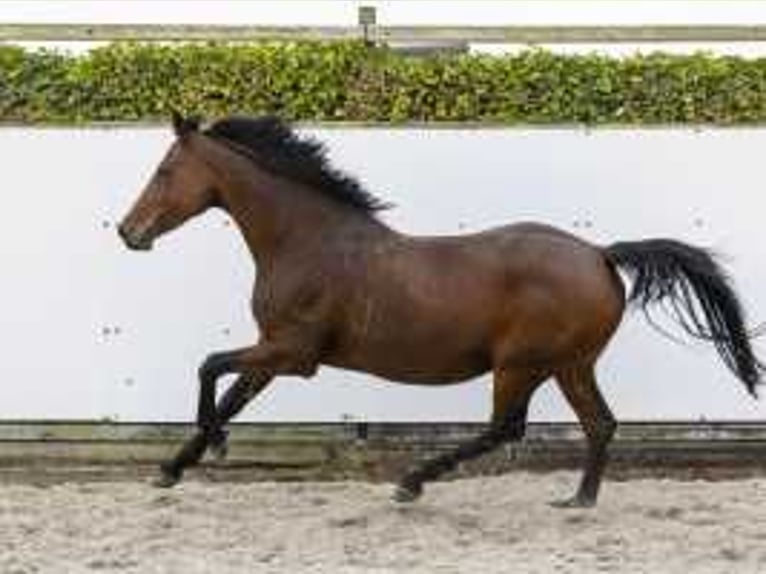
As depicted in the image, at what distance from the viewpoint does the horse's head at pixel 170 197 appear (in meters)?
8.76

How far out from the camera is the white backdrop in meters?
9.69

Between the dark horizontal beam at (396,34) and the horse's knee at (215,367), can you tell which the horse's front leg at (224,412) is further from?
the dark horizontal beam at (396,34)

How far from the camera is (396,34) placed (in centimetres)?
1024

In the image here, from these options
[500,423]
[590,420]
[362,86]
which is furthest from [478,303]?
[362,86]

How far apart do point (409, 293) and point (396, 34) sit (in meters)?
2.07

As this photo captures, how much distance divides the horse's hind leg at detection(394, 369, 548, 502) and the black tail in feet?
2.02

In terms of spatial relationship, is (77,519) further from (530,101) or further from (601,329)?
(530,101)

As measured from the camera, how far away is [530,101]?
9.98 metres

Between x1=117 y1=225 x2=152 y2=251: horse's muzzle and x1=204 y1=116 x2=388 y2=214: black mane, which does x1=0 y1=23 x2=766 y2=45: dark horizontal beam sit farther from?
x1=117 y1=225 x2=152 y2=251: horse's muzzle

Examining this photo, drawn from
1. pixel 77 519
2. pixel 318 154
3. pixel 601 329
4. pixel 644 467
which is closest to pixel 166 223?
pixel 318 154

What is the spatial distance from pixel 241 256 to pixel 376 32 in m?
1.43

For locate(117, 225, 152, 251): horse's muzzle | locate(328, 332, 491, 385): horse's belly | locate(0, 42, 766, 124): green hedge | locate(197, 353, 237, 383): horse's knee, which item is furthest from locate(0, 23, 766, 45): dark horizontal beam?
locate(197, 353, 237, 383): horse's knee

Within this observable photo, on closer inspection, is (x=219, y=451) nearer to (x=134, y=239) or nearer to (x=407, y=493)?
(x=407, y=493)

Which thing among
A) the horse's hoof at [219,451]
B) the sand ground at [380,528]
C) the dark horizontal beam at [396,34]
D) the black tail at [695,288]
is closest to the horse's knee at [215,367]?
the horse's hoof at [219,451]
